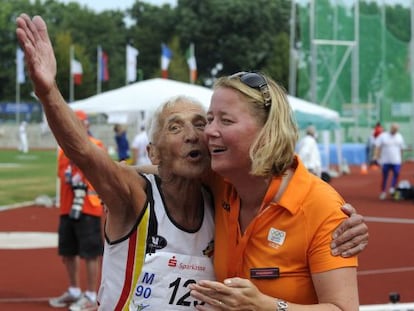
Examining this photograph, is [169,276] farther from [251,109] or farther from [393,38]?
[393,38]

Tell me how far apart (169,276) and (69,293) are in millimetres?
6318

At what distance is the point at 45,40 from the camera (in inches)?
106

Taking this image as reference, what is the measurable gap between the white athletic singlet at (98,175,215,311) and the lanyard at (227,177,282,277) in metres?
0.18

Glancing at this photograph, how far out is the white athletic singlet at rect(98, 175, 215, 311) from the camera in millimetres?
2900

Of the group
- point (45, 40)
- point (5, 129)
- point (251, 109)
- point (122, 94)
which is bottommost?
point (5, 129)

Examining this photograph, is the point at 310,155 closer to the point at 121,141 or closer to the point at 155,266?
→ the point at 121,141

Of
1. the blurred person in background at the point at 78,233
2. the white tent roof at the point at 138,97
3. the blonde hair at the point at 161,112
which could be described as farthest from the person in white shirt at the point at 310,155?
the blonde hair at the point at 161,112

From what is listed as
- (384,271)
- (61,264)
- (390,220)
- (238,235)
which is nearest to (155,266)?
(238,235)

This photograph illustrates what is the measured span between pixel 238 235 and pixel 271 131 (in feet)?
1.31

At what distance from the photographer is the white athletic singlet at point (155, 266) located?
2.90m

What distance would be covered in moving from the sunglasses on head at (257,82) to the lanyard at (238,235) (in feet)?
0.92

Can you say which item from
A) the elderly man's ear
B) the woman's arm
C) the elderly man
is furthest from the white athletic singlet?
the woman's arm

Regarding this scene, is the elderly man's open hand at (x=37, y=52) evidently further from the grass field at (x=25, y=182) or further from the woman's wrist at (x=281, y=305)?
the grass field at (x=25, y=182)

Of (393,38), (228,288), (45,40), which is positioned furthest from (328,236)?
(393,38)
